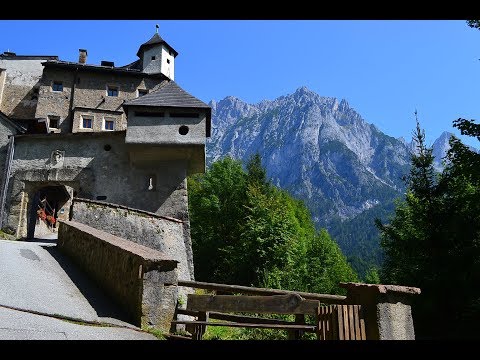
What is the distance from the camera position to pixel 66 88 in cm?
3072

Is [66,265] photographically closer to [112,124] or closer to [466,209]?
[466,209]

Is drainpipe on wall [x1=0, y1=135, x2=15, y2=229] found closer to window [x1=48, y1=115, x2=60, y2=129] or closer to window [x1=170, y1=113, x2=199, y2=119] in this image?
window [x1=48, y1=115, x2=60, y2=129]

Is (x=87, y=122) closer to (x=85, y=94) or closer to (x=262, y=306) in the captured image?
(x=85, y=94)

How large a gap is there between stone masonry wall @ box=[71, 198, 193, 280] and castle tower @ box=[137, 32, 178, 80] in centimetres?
1725

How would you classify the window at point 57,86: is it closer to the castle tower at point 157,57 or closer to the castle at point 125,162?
the castle tower at point 157,57

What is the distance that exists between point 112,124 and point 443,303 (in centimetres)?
2493

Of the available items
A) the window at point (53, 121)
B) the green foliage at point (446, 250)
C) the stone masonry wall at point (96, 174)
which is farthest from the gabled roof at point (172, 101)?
the green foliage at point (446, 250)

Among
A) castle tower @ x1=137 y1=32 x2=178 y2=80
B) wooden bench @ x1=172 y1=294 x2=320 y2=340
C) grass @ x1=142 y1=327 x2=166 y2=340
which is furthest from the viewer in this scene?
castle tower @ x1=137 y1=32 x2=178 y2=80

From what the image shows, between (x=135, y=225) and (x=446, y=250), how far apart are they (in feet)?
42.2

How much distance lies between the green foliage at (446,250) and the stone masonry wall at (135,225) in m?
9.92

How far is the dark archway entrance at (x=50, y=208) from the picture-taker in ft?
87.3

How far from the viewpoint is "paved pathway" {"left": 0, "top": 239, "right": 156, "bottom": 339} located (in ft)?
20.1

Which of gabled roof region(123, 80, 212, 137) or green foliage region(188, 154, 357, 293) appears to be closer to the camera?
gabled roof region(123, 80, 212, 137)

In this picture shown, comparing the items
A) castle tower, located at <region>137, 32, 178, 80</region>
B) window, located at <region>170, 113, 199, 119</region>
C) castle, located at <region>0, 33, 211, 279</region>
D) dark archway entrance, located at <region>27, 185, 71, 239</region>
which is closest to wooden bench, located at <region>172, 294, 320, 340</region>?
castle, located at <region>0, 33, 211, 279</region>
